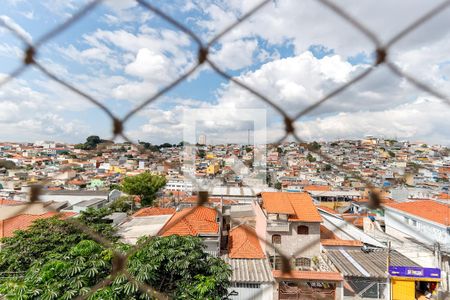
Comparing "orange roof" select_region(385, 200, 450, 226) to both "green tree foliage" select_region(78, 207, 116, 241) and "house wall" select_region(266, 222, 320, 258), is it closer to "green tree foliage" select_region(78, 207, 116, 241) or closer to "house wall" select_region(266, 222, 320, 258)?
"house wall" select_region(266, 222, 320, 258)

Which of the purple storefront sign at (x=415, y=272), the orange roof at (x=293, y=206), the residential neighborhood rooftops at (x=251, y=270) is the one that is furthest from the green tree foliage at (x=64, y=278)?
the purple storefront sign at (x=415, y=272)

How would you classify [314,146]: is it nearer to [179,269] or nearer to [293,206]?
[179,269]

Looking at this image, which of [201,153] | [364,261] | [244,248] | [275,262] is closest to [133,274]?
[201,153]

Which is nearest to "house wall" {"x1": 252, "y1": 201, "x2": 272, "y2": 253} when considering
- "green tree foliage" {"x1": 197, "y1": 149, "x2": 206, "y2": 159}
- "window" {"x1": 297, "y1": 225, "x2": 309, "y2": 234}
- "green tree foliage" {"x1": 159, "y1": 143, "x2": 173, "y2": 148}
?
"window" {"x1": 297, "y1": 225, "x2": 309, "y2": 234}

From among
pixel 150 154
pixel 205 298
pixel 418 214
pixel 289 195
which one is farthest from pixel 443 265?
pixel 150 154

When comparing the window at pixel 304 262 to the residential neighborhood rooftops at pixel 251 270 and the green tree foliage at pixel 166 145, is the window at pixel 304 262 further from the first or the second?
the green tree foliage at pixel 166 145
